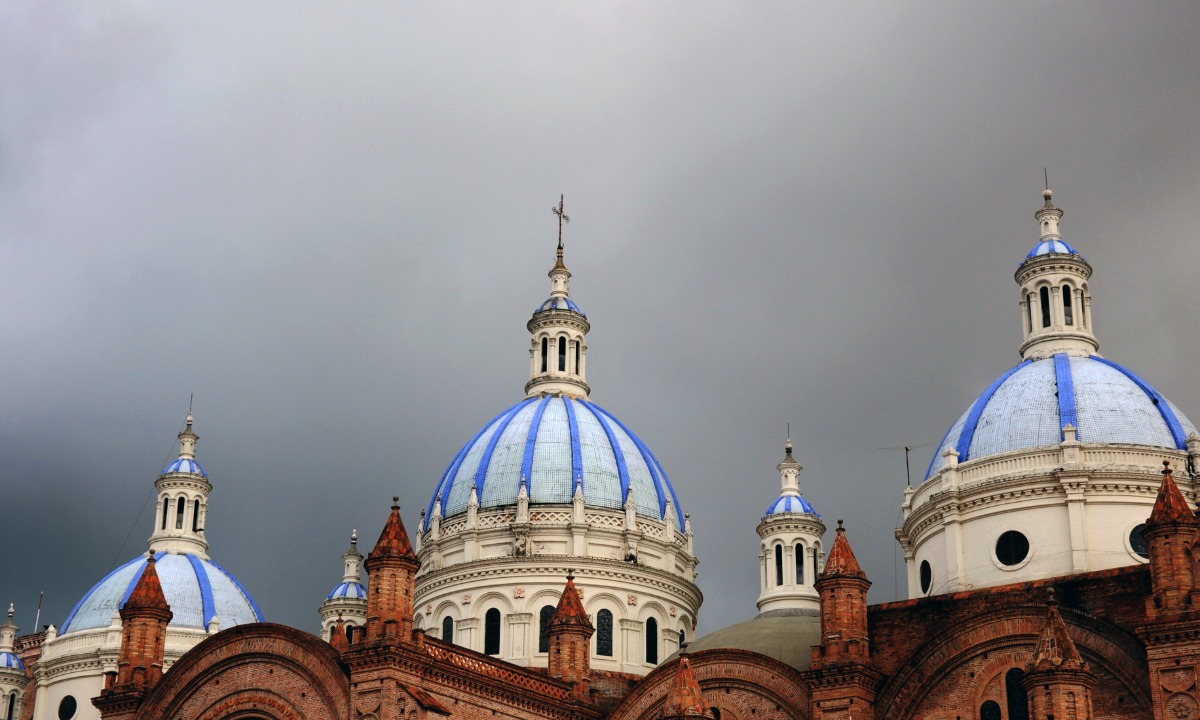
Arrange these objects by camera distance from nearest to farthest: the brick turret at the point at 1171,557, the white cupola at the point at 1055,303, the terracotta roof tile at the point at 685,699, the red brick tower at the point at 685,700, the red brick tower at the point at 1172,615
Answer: the red brick tower at the point at 1172,615, the brick turret at the point at 1171,557, the red brick tower at the point at 685,700, the terracotta roof tile at the point at 685,699, the white cupola at the point at 1055,303

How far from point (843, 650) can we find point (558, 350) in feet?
105

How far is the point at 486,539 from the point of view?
234 ft

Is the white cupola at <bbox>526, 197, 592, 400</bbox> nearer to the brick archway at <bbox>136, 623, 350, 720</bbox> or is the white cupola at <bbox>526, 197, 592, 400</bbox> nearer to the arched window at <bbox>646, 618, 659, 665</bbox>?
the arched window at <bbox>646, 618, 659, 665</bbox>

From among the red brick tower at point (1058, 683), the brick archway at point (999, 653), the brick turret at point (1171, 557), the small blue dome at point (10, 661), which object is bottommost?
the red brick tower at point (1058, 683)

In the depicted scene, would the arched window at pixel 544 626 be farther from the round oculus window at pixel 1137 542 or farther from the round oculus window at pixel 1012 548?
the round oculus window at pixel 1137 542

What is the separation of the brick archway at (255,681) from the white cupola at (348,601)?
89.3ft

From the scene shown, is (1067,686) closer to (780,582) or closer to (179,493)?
(780,582)

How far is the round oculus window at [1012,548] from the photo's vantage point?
194 feet

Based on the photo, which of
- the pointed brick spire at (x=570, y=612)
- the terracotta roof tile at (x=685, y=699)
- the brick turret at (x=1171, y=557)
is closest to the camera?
the brick turret at (x=1171, y=557)

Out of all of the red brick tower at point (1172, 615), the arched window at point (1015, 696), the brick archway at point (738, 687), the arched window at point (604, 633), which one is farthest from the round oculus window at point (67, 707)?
the red brick tower at point (1172, 615)

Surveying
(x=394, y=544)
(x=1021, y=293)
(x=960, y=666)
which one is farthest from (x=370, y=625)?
(x=1021, y=293)

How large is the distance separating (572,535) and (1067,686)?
31.1m

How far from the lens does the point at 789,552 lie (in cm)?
7225

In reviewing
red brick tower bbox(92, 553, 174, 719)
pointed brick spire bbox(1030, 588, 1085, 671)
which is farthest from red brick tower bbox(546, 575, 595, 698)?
pointed brick spire bbox(1030, 588, 1085, 671)
